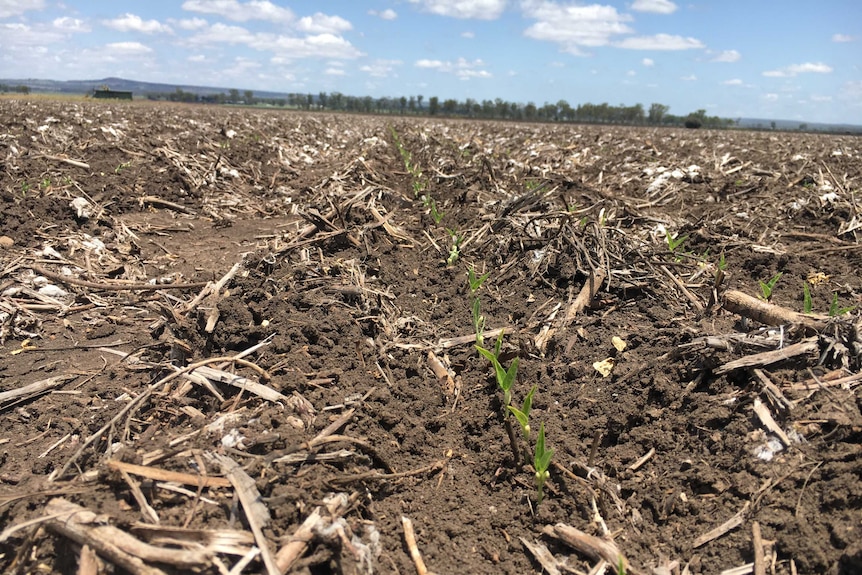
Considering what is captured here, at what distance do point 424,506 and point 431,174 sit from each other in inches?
302

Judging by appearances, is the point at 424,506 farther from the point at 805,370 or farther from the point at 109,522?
the point at 805,370

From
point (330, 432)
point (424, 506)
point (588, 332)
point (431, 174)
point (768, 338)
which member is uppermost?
point (431, 174)

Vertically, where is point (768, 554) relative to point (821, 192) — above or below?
below

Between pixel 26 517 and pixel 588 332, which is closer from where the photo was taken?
pixel 26 517

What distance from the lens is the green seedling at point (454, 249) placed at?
4.90 m

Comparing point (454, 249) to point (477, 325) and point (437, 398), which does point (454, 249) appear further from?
point (437, 398)

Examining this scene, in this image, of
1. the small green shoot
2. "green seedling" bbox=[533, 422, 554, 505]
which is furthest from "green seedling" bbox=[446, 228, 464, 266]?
"green seedling" bbox=[533, 422, 554, 505]

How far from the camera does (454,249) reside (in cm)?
504

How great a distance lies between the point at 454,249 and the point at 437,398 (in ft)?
7.29

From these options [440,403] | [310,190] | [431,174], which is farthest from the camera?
[431,174]

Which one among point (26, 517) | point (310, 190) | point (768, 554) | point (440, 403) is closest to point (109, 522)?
point (26, 517)

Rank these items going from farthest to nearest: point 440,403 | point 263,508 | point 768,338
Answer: point 440,403 < point 768,338 < point 263,508

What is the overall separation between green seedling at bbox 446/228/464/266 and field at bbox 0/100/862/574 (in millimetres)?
34

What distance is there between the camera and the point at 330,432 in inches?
95.3
